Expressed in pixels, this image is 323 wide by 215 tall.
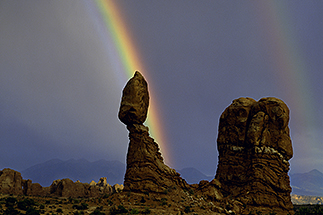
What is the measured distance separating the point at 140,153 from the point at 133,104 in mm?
8356

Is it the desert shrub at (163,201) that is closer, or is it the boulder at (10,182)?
the desert shrub at (163,201)

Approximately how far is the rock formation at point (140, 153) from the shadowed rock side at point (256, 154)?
10.8 meters

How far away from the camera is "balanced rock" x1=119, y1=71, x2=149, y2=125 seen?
43.6 meters

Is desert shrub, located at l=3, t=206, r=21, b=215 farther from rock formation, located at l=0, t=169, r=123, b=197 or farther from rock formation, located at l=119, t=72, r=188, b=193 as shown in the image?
rock formation, located at l=0, t=169, r=123, b=197

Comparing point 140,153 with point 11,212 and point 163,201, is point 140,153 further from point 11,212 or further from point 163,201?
point 11,212

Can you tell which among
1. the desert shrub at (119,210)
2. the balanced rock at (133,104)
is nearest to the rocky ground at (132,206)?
the desert shrub at (119,210)

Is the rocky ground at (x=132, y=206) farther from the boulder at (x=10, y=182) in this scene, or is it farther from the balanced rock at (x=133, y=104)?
the boulder at (x=10, y=182)

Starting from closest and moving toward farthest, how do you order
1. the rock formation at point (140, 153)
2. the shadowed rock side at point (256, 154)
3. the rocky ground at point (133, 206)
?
the rocky ground at point (133, 206), the rock formation at point (140, 153), the shadowed rock side at point (256, 154)

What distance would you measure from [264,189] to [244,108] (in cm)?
1531

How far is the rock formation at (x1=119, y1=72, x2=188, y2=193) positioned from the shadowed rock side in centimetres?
1079

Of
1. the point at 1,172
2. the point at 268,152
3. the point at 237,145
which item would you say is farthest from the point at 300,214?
the point at 1,172

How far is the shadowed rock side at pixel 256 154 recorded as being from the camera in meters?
44.2

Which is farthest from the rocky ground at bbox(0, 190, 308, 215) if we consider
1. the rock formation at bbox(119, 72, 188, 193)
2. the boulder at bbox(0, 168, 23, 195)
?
the boulder at bbox(0, 168, 23, 195)

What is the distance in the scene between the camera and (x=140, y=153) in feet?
139
